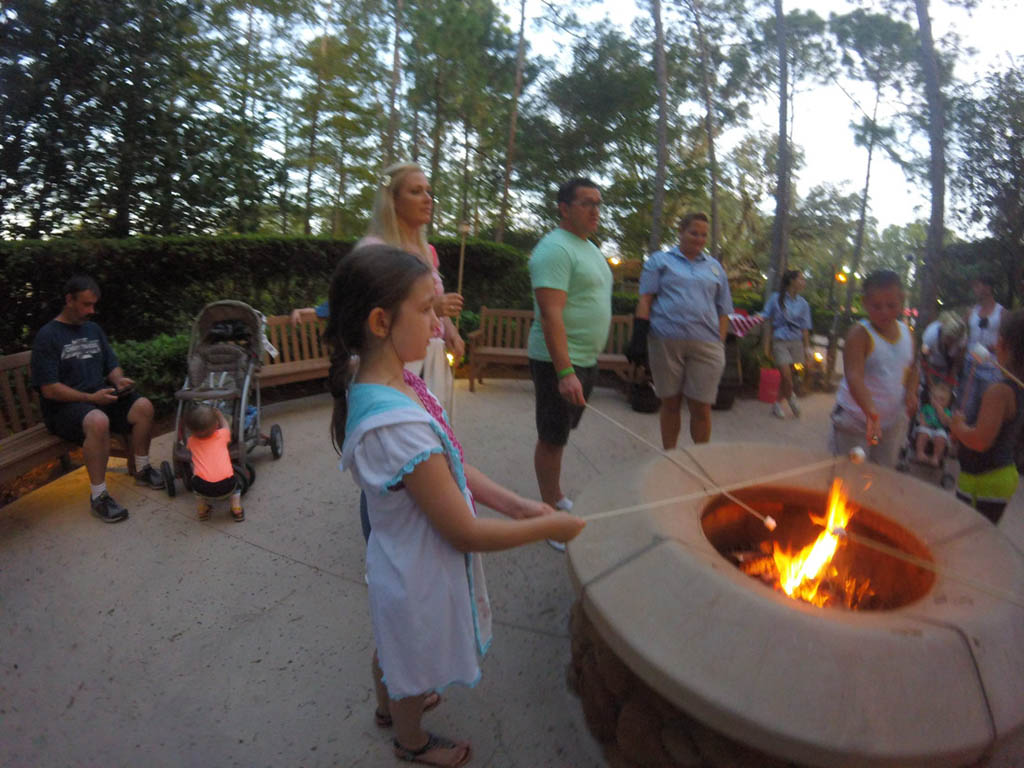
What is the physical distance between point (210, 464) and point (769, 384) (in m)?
5.85

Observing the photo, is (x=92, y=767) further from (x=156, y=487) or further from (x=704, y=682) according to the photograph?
A: (x=156, y=487)

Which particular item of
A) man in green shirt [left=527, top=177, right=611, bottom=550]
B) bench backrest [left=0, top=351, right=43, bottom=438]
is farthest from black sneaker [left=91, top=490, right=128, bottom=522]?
man in green shirt [left=527, top=177, right=611, bottom=550]

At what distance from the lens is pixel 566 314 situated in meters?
3.07

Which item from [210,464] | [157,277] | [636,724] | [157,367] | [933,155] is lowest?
[636,724]

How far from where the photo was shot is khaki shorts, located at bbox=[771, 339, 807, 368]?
21.3ft

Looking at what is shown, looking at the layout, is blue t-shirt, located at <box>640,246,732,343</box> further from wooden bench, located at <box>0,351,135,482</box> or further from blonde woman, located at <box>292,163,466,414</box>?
wooden bench, located at <box>0,351,135,482</box>

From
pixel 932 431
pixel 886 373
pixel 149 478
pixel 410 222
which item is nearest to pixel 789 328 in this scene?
pixel 932 431

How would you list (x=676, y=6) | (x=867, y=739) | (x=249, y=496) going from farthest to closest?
(x=676, y=6)
(x=249, y=496)
(x=867, y=739)

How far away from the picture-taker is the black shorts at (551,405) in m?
3.10

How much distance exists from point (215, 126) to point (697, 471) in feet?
28.7

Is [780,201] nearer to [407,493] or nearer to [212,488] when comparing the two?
[212,488]

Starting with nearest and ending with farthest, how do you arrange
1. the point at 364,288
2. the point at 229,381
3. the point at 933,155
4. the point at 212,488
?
the point at 364,288 → the point at 212,488 → the point at 229,381 → the point at 933,155

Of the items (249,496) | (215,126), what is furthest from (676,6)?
(249,496)

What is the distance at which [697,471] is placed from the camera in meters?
2.39
